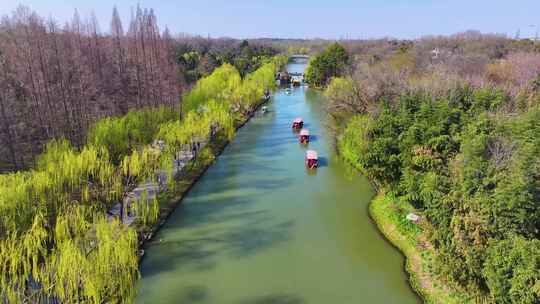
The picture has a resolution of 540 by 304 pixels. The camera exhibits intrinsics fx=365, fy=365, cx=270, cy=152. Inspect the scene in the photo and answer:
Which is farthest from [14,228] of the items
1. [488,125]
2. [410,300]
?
[488,125]

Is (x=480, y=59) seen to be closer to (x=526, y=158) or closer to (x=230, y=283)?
(x=526, y=158)

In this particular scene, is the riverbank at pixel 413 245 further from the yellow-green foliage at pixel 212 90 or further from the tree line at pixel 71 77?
the tree line at pixel 71 77

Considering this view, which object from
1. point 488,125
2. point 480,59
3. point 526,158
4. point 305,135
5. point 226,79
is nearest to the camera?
point 526,158

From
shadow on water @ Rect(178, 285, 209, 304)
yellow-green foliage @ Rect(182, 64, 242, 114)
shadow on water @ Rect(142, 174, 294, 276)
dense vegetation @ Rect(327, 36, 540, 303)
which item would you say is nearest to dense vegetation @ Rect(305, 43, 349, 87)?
yellow-green foliage @ Rect(182, 64, 242, 114)

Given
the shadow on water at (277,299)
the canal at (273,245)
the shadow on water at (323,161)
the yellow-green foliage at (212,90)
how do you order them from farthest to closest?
the yellow-green foliage at (212,90) → the shadow on water at (323,161) → the canal at (273,245) → the shadow on water at (277,299)

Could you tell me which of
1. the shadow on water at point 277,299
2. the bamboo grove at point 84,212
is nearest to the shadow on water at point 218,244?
the bamboo grove at point 84,212

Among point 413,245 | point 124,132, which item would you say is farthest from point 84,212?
point 413,245
